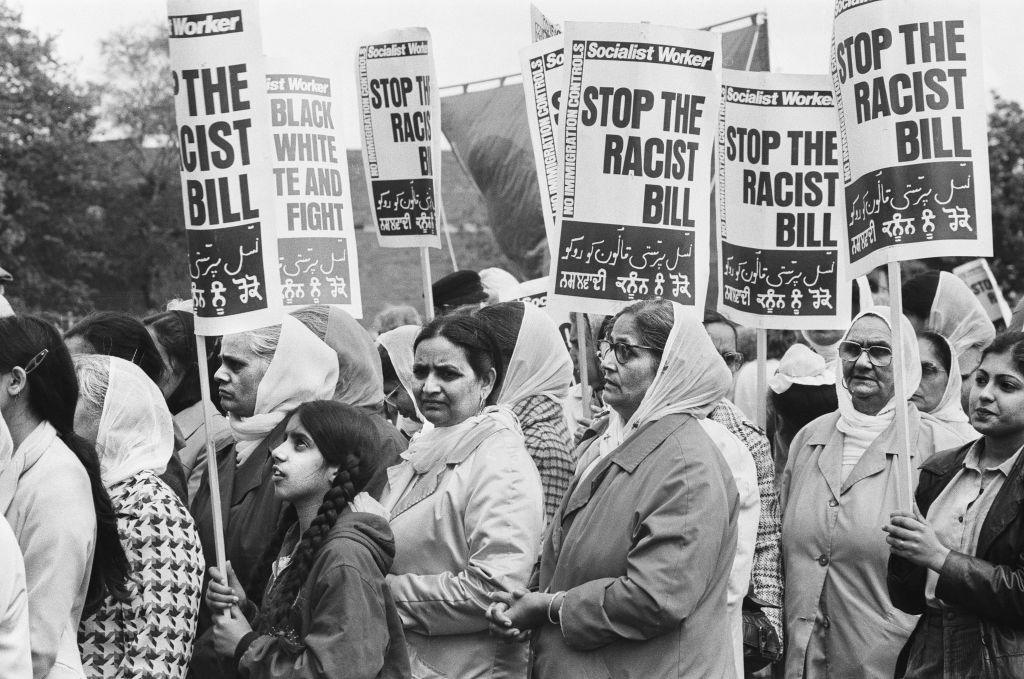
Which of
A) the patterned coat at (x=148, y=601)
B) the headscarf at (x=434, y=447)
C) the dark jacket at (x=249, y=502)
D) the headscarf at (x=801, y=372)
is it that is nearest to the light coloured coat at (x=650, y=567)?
the headscarf at (x=434, y=447)

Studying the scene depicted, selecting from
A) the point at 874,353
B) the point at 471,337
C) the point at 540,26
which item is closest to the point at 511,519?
the point at 471,337

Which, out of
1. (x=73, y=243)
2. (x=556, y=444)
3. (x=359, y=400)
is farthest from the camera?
(x=73, y=243)

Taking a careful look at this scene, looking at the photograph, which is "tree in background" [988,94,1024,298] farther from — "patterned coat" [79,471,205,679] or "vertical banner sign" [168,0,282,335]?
"patterned coat" [79,471,205,679]

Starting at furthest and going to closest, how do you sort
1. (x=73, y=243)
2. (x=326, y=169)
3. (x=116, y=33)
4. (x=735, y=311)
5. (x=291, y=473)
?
(x=116, y=33)
(x=73, y=243)
(x=326, y=169)
(x=735, y=311)
(x=291, y=473)

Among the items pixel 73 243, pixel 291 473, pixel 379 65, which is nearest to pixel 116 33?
pixel 73 243

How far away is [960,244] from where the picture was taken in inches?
178

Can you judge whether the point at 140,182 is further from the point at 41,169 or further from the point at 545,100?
the point at 545,100

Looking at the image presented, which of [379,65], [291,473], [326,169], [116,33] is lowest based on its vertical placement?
[291,473]

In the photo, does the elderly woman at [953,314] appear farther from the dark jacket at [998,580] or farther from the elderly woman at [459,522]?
the elderly woman at [459,522]

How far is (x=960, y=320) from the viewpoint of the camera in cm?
676

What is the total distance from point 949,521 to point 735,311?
208cm

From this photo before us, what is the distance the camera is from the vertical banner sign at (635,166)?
232 inches

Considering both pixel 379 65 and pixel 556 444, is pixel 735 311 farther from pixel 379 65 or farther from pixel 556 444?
pixel 379 65

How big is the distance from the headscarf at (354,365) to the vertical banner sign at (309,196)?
3.43 ft
